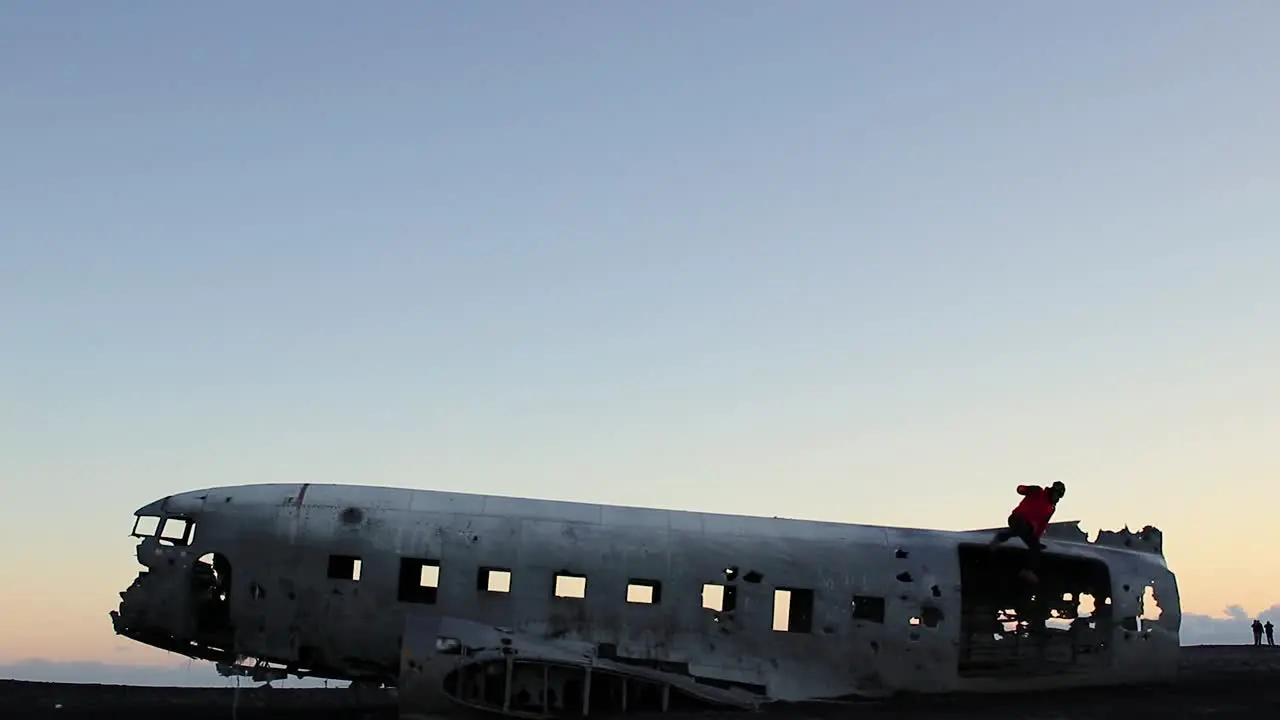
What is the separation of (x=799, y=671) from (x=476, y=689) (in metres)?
6.28

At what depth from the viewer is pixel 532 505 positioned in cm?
2473

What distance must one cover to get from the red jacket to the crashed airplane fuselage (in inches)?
55.2

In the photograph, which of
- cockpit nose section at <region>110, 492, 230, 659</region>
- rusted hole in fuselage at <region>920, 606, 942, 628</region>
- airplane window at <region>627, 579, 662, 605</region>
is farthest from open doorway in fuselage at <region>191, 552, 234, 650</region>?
rusted hole in fuselage at <region>920, 606, 942, 628</region>

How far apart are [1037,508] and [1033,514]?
0.48ft

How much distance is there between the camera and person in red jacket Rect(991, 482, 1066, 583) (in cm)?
2531

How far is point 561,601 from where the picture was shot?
23.6 m

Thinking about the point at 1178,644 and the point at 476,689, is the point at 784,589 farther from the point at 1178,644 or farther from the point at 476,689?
the point at 1178,644

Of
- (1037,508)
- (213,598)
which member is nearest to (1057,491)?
(1037,508)

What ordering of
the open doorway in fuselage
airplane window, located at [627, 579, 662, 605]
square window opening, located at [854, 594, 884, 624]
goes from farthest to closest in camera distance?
square window opening, located at [854, 594, 884, 624] < airplane window, located at [627, 579, 662, 605] < the open doorway in fuselage

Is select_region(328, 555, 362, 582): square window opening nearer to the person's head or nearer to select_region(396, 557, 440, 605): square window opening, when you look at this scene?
select_region(396, 557, 440, 605): square window opening

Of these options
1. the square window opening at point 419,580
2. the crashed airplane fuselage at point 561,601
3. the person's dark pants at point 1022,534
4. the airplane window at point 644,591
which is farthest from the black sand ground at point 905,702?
the square window opening at point 419,580

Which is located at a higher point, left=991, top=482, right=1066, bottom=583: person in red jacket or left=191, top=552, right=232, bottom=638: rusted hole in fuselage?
left=991, top=482, right=1066, bottom=583: person in red jacket

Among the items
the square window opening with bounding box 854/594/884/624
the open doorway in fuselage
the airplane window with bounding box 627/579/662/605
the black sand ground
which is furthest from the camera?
the square window opening with bounding box 854/594/884/624

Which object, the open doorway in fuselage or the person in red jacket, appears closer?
the open doorway in fuselage
